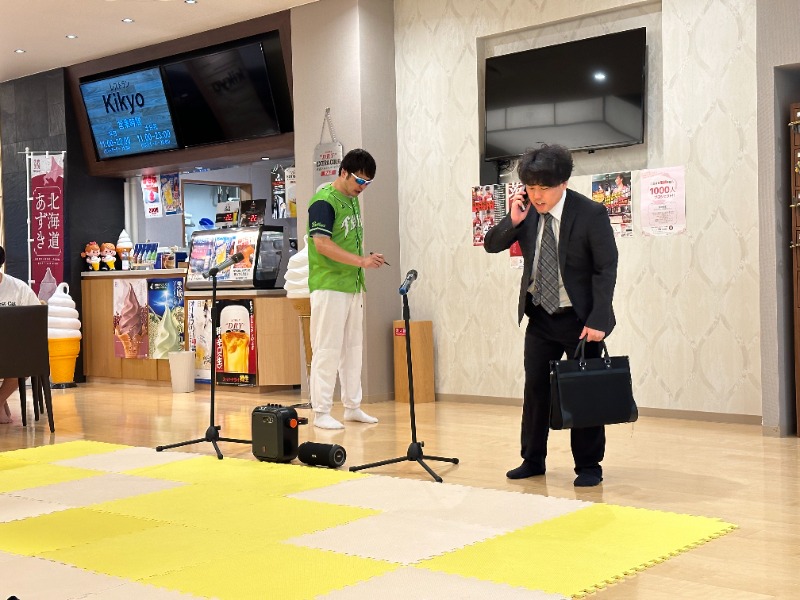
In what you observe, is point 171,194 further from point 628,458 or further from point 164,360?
point 628,458

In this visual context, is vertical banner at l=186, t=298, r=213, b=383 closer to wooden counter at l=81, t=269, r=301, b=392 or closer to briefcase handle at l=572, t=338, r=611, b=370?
wooden counter at l=81, t=269, r=301, b=392

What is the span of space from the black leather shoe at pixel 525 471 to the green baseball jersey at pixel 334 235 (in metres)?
2.04

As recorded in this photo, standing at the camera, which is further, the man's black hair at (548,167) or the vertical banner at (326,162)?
the vertical banner at (326,162)

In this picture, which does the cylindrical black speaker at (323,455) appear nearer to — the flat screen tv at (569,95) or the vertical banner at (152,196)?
the flat screen tv at (569,95)

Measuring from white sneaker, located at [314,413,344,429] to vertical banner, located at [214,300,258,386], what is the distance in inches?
92.6

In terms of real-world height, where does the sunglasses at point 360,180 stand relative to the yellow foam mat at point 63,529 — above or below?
above

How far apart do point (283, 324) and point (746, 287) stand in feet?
12.8

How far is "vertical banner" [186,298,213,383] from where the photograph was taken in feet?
29.6

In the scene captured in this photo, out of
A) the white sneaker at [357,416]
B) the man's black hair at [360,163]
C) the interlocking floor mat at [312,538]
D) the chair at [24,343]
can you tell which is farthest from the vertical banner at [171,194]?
the interlocking floor mat at [312,538]

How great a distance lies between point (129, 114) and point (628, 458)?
21.6 ft

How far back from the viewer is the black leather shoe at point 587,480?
429cm

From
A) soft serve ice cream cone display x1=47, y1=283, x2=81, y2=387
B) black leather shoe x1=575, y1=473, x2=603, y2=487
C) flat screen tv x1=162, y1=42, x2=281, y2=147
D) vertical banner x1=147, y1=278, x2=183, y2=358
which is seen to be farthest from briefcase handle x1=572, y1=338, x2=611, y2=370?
soft serve ice cream cone display x1=47, y1=283, x2=81, y2=387

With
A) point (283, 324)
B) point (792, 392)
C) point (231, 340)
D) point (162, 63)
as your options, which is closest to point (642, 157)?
point (792, 392)

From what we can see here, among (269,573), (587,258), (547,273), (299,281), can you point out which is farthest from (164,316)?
(269,573)
